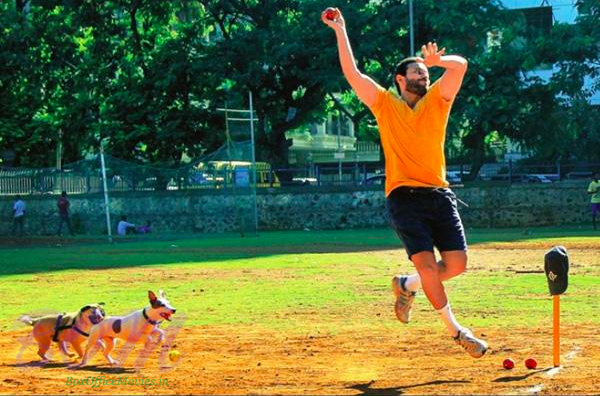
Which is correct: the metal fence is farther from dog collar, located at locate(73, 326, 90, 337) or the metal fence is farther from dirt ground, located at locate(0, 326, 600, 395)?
dog collar, located at locate(73, 326, 90, 337)

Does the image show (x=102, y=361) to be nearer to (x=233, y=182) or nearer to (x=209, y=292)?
(x=209, y=292)

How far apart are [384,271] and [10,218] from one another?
89.9 feet

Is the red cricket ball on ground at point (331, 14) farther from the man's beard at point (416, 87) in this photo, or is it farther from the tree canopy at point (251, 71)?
the tree canopy at point (251, 71)

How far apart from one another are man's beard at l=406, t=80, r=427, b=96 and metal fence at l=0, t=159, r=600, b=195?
3057cm

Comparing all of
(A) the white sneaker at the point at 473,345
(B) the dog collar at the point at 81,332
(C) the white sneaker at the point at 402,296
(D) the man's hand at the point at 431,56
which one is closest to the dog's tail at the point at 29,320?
(B) the dog collar at the point at 81,332

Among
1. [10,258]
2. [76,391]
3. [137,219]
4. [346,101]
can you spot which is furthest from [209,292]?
[346,101]

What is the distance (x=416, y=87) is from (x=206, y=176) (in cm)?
3100

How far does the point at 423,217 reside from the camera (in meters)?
8.78

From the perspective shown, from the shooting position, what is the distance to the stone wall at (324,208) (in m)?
42.2

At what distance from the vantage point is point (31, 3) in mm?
48000

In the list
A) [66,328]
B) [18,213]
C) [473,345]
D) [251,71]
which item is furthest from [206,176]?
[473,345]

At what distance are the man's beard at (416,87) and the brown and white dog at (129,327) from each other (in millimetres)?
2681

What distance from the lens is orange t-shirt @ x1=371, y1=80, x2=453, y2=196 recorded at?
8.66 m

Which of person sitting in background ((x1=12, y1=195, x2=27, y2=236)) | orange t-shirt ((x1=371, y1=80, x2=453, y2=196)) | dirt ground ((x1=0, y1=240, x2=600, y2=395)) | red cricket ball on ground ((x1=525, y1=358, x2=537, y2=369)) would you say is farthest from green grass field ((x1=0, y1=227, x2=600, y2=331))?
person sitting in background ((x1=12, y1=195, x2=27, y2=236))
